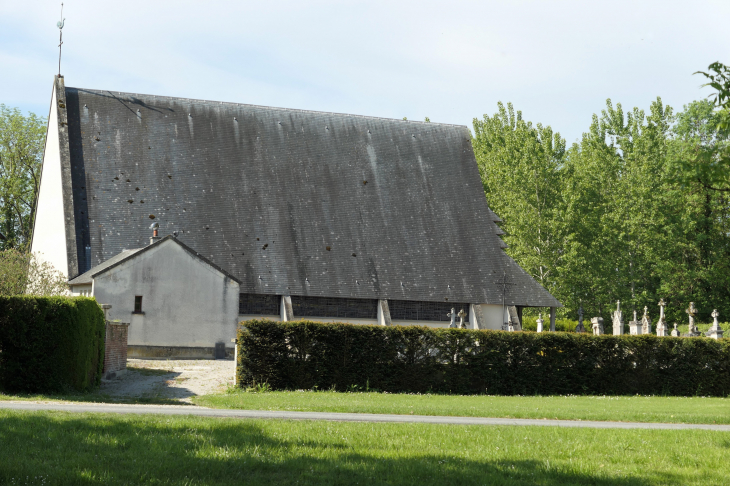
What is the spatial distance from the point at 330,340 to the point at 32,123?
36.4m

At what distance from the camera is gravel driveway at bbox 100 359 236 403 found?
16.5 meters

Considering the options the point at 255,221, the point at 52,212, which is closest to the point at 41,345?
the point at 255,221

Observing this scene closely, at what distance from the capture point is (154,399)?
15.0 metres

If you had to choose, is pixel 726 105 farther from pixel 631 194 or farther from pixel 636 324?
pixel 631 194

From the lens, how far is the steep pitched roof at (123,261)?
2541 cm

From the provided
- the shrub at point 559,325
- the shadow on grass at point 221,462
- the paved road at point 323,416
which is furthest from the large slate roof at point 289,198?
the shadow on grass at point 221,462

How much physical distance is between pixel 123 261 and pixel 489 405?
15.0m

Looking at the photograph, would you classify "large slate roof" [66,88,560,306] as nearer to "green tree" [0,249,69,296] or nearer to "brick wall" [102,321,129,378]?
"green tree" [0,249,69,296]

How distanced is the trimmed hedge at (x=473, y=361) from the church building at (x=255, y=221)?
8.77m

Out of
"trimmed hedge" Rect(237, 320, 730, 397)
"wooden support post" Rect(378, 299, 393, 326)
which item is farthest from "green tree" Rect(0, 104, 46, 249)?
"trimmed hedge" Rect(237, 320, 730, 397)

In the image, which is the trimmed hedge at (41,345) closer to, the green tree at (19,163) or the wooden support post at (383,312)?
the wooden support post at (383,312)

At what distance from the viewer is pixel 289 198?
3228 centimetres

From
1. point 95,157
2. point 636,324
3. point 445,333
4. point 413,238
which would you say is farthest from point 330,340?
point 636,324

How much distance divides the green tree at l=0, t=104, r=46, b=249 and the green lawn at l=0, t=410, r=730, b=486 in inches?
1591
